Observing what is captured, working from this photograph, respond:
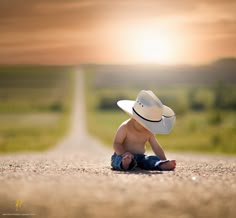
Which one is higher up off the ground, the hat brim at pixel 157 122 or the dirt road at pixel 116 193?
the hat brim at pixel 157 122

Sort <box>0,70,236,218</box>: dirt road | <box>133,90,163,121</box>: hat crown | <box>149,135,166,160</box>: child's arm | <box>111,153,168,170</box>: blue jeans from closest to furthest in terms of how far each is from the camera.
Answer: <box>0,70,236,218</box>: dirt road
<box>111,153,168,170</box>: blue jeans
<box>133,90,163,121</box>: hat crown
<box>149,135,166,160</box>: child's arm

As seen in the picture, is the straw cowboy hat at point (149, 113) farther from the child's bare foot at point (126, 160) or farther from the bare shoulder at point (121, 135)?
the child's bare foot at point (126, 160)

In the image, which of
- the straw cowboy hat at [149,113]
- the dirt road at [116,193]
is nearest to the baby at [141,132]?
the straw cowboy hat at [149,113]

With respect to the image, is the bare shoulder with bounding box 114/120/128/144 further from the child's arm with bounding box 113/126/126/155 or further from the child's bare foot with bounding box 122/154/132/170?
the child's bare foot with bounding box 122/154/132/170

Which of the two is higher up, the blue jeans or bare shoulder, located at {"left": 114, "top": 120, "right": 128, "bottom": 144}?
bare shoulder, located at {"left": 114, "top": 120, "right": 128, "bottom": 144}

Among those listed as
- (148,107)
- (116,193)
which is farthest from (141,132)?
(116,193)

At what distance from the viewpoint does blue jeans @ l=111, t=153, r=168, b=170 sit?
20.6 feet

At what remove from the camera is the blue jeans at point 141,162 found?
6270 millimetres

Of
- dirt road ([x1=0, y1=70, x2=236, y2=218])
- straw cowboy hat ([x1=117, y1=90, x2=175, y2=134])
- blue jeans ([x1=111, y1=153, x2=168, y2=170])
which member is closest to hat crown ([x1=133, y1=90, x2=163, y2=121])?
straw cowboy hat ([x1=117, y1=90, x2=175, y2=134])

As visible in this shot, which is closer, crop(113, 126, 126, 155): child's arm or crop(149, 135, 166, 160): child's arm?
crop(113, 126, 126, 155): child's arm

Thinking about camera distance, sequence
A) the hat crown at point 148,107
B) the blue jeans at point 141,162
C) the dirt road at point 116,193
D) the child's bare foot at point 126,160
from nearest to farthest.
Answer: the dirt road at point 116,193
the child's bare foot at point 126,160
the blue jeans at point 141,162
the hat crown at point 148,107

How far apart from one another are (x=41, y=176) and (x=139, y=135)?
1.28m

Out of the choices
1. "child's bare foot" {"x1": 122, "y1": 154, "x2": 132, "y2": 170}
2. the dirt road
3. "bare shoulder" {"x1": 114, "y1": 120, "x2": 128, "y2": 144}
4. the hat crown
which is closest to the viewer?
the dirt road

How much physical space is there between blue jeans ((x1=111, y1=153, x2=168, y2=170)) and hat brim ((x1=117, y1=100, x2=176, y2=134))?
31cm
